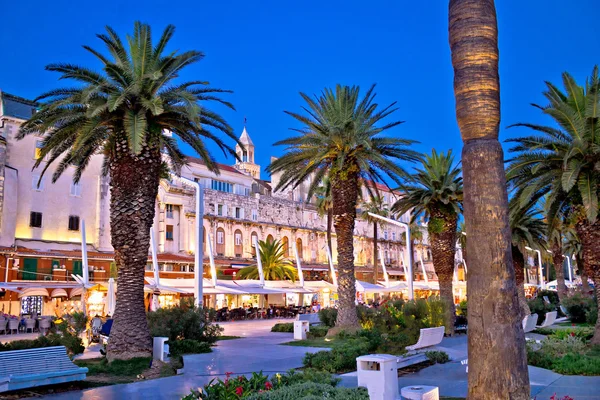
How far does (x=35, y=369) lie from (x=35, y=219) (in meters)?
32.0

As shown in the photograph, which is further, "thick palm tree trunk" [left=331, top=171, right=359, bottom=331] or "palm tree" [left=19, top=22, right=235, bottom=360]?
"thick palm tree trunk" [left=331, top=171, right=359, bottom=331]

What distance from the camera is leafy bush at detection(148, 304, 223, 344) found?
1686 cm

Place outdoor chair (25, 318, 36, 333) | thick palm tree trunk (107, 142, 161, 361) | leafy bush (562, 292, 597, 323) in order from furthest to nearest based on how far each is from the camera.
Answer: leafy bush (562, 292, 597, 323), outdoor chair (25, 318, 36, 333), thick palm tree trunk (107, 142, 161, 361)

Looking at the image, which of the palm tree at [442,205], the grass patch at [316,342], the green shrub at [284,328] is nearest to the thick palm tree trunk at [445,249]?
the palm tree at [442,205]

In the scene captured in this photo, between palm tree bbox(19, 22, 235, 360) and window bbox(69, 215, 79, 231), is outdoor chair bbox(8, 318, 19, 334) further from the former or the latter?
window bbox(69, 215, 79, 231)

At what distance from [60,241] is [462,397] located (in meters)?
37.0

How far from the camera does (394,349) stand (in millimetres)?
16453

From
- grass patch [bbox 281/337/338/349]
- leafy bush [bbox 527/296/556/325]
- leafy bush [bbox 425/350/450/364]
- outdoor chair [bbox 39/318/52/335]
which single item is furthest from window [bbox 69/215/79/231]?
leafy bush [bbox 425/350/450/364]

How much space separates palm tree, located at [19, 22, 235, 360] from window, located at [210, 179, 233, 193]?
128 ft

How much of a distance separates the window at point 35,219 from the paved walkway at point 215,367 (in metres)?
24.2

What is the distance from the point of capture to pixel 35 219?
39.6 m

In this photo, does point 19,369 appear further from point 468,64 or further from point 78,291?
point 78,291

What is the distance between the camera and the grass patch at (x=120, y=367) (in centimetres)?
1270

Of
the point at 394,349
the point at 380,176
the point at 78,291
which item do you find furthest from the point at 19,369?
the point at 78,291
